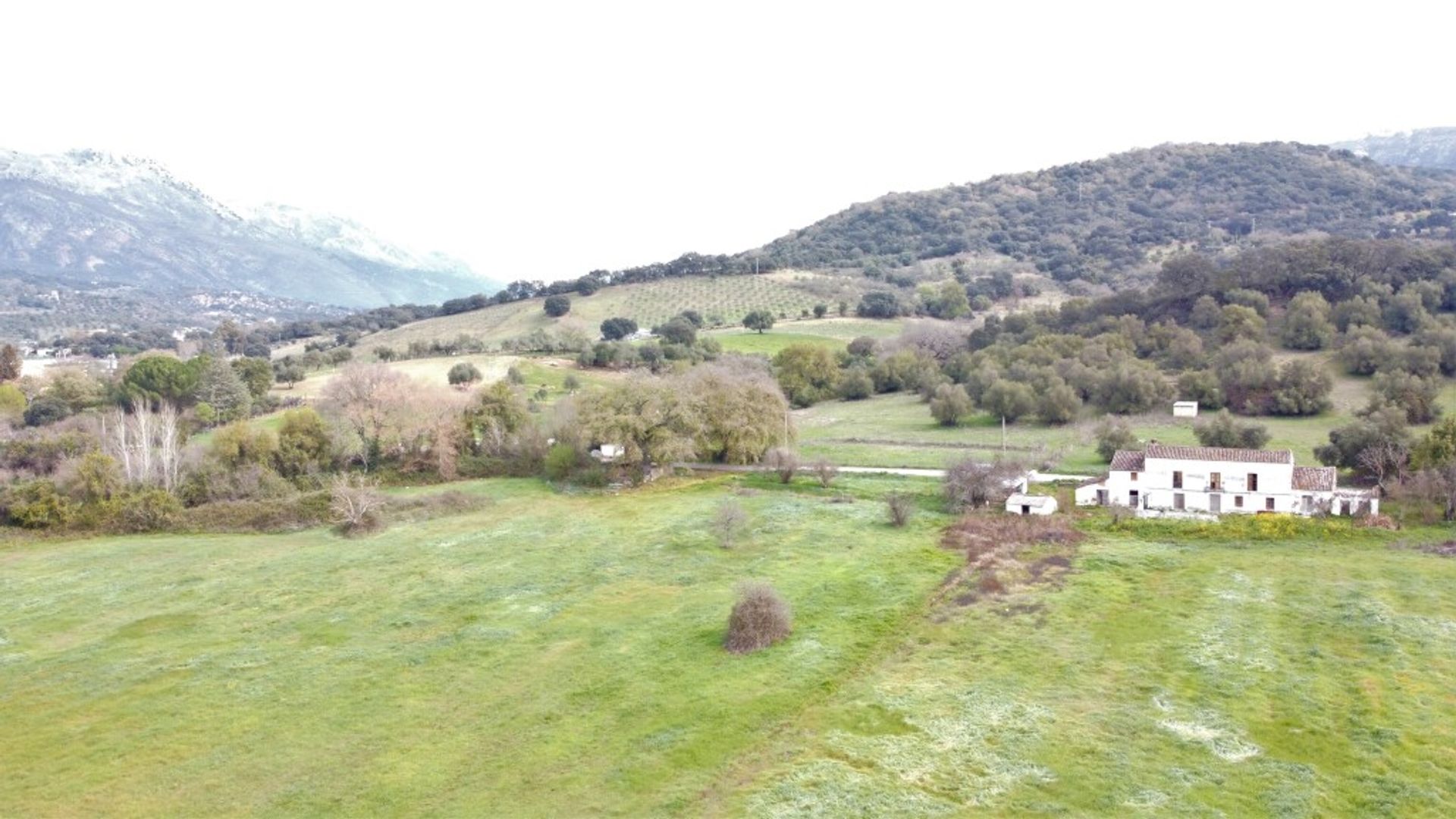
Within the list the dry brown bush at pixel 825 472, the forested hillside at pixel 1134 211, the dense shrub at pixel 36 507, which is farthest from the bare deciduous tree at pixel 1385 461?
the forested hillside at pixel 1134 211

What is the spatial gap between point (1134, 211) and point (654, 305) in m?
89.6

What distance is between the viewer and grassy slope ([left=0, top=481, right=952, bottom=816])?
17.7 m

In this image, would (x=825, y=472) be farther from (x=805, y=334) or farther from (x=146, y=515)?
(x=805, y=334)

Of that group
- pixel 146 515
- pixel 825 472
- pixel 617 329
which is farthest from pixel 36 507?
pixel 617 329

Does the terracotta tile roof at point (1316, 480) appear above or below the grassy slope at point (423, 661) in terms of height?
above

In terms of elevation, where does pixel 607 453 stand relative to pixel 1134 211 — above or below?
below

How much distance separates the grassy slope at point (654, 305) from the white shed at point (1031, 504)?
74107 millimetres

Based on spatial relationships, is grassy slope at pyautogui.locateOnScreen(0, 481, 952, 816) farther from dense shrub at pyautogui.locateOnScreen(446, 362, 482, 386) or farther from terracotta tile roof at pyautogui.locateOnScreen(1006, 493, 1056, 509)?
dense shrub at pyautogui.locateOnScreen(446, 362, 482, 386)

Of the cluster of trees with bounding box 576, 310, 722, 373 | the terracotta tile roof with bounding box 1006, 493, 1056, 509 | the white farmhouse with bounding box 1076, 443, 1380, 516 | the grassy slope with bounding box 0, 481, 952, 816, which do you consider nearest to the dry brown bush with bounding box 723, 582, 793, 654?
the grassy slope with bounding box 0, 481, 952, 816

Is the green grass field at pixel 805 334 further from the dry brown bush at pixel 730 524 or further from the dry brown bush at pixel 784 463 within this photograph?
the dry brown bush at pixel 730 524

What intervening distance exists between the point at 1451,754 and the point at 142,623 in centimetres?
3223

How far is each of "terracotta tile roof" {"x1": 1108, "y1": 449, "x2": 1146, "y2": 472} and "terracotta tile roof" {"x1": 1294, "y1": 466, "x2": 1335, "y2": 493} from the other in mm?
5534

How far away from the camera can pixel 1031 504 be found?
37375mm

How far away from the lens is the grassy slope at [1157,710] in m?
16.5
